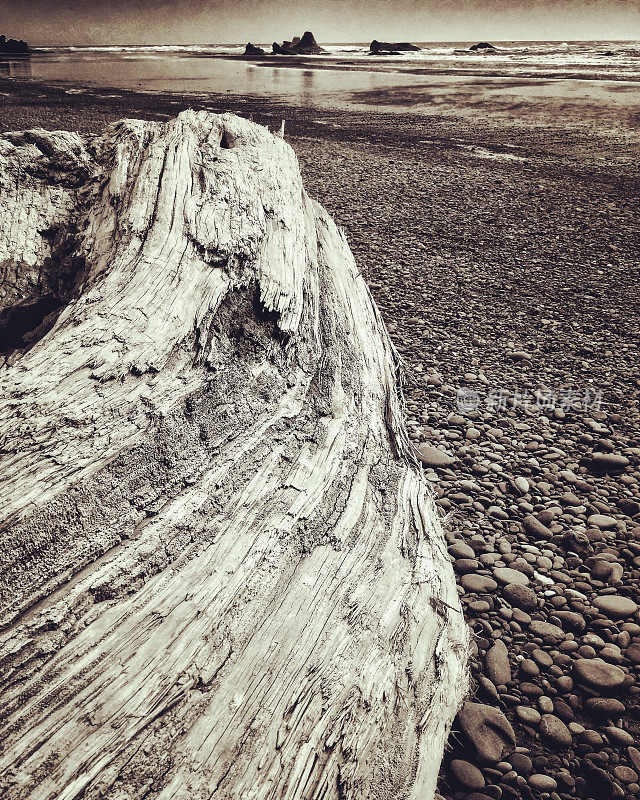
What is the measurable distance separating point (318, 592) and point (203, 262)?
1.25m

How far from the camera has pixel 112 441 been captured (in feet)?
4.40

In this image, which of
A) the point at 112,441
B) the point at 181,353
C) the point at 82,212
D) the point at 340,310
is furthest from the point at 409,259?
the point at 112,441

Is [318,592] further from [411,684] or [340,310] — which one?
[340,310]

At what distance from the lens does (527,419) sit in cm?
309

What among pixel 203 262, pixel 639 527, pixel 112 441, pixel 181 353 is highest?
pixel 203 262

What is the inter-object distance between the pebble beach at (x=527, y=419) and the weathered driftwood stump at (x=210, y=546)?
0.99ft

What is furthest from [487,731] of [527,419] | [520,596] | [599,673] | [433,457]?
[527,419]

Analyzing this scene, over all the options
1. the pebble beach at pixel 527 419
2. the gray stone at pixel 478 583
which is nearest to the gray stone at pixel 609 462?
the pebble beach at pixel 527 419

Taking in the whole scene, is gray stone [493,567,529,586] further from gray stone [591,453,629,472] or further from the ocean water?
the ocean water

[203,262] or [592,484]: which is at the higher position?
[203,262]

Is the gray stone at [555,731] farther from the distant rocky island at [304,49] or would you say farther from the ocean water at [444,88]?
the distant rocky island at [304,49]

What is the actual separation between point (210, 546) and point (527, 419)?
7.66ft

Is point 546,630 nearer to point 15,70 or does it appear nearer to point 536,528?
point 536,528

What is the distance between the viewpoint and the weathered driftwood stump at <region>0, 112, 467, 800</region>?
110 cm
